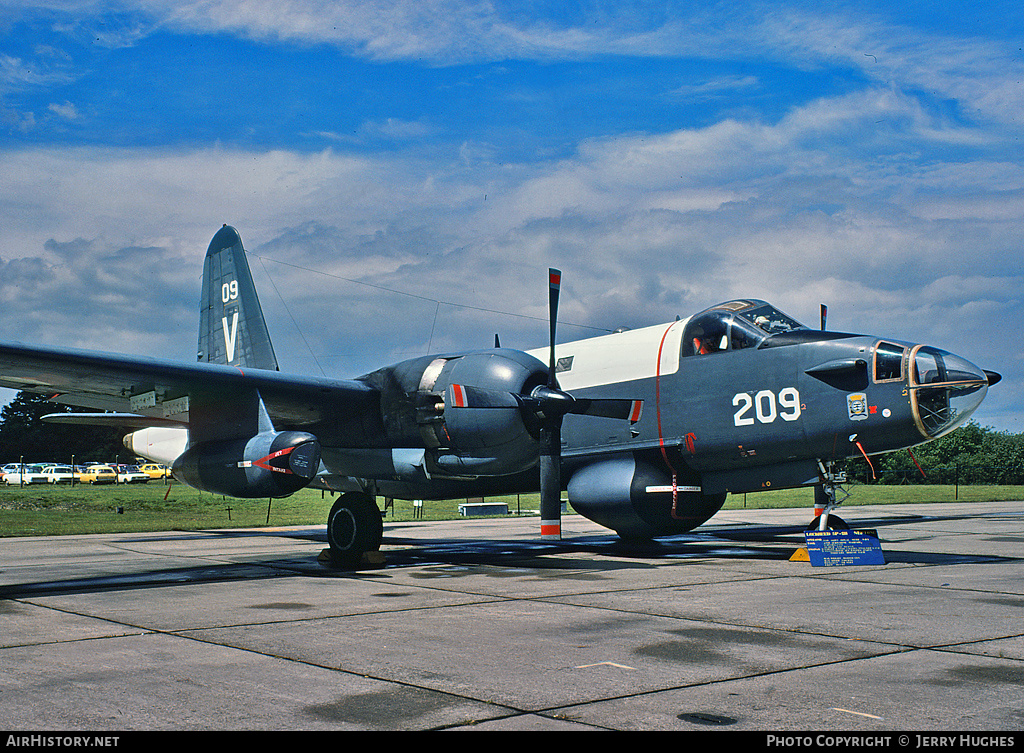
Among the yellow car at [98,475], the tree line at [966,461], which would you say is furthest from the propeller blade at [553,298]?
the yellow car at [98,475]

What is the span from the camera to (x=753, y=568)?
13.3 meters

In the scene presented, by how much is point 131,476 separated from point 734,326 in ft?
248

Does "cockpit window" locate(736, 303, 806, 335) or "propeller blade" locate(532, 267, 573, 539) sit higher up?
"cockpit window" locate(736, 303, 806, 335)

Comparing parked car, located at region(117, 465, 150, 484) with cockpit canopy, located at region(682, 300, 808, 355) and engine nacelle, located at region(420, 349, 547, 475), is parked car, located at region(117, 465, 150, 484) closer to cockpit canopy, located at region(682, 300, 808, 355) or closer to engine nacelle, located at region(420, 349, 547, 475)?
engine nacelle, located at region(420, 349, 547, 475)

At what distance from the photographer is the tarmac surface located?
5145 mm

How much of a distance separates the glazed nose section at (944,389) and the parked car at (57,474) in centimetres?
7670

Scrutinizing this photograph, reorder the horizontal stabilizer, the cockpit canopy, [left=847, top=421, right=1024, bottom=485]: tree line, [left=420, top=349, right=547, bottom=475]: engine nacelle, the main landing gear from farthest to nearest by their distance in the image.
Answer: [left=847, top=421, right=1024, bottom=485]: tree line < the horizontal stabilizer < the cockpit canopy < the main landing gear < [left=420, top=349, right=547, bottom=475]: engine nacelle

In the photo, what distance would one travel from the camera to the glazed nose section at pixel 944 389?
12.5 metres

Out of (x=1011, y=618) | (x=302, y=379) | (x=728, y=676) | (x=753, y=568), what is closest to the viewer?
(x=728, y=676)

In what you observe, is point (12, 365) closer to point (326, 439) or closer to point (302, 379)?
point (302, 379)

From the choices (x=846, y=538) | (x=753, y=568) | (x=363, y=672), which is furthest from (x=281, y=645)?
(x=846, y=538)

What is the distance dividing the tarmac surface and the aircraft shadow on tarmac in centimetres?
16

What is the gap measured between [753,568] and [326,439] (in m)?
7.68

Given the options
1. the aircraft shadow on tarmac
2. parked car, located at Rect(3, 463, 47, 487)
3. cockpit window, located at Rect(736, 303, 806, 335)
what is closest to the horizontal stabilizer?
the aircraft shadow on tarmac
